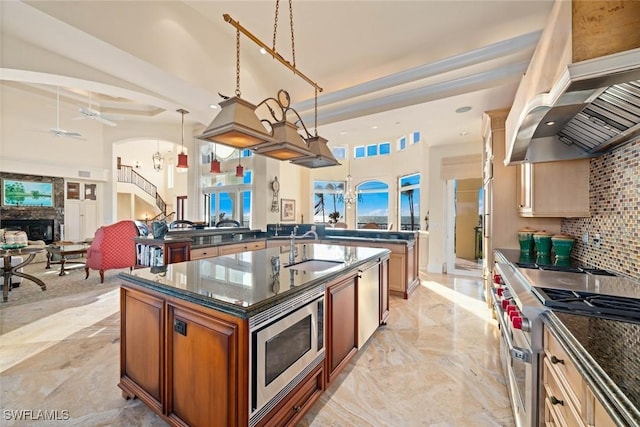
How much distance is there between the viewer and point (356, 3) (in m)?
2.84

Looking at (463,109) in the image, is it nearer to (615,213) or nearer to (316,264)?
(615,213)

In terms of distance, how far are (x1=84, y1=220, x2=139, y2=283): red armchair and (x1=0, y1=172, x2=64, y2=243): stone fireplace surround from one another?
13.7 feet

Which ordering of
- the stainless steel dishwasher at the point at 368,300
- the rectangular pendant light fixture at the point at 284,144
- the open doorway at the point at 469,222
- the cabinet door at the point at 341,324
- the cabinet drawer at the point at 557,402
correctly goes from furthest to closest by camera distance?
the open doorway at the point at 469,222 → the stainless steel dishwasher at the point at 368,300 → the rectangular pendant light fixture at the point at 284,144 → the cabinet door at the point at 341,324 → the cabinet drawer at the point at 557,402

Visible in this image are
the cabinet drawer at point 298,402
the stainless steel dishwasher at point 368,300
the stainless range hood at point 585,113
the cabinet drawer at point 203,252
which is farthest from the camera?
the cabinet drawer at point 203,252

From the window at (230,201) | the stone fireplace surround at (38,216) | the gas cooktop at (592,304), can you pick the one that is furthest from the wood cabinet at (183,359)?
the stone fireplace surround at (38,216)

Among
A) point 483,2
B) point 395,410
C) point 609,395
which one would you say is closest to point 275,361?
point 395,410

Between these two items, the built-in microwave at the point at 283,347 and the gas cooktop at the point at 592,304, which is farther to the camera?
the built-in microwave at the point at 283,347

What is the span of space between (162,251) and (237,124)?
9.36 feet

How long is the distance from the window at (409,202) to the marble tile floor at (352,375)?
399cm

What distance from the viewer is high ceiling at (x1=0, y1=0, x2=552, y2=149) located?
8.58 ft

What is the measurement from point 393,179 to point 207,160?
590cm

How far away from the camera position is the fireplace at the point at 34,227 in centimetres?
737

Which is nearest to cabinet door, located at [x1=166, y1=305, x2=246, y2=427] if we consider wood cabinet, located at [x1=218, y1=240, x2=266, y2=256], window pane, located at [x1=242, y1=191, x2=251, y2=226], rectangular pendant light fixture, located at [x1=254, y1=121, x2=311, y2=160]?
rectangular pendant light fixture, located at [x1=254, y1=121, x2=311, y2=160]

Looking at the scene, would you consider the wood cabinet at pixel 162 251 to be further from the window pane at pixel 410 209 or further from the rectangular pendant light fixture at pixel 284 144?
the window pane at pixel 410 209
